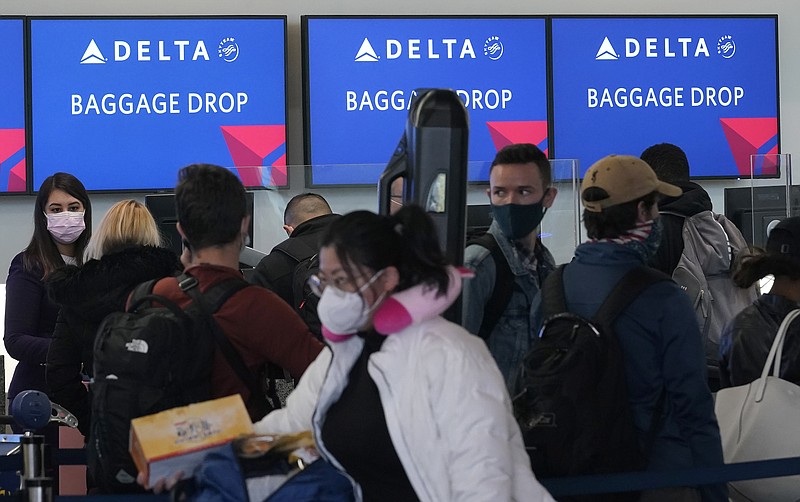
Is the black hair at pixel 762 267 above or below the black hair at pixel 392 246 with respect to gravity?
below

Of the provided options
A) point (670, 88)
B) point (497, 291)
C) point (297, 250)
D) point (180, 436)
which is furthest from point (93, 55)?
point (180, 436)

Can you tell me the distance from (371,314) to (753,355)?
1371 millimetres

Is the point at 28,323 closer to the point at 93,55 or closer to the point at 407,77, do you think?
the point at 93,55

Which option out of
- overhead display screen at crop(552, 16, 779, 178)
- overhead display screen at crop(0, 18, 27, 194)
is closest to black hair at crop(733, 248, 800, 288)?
overhead display screen at crop(552, 16, 779, 178)

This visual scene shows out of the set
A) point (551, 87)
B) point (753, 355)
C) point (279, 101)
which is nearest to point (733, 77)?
point (551, 87)

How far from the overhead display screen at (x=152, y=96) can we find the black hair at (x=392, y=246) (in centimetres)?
528

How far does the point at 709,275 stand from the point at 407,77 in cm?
351

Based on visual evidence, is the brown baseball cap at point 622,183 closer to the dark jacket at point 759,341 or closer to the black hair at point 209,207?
the dark jacket at point 759,341

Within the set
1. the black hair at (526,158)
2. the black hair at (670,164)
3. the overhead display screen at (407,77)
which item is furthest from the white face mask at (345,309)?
the overhead display screen at (407,77)

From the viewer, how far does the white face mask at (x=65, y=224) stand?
4215 mm

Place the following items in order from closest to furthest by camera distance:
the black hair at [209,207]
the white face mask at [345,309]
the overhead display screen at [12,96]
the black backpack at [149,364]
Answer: the white face mask at [345,309] → the black backpack at [149,364] → the black hair at [209,207] → the overhead display screen at [12,96]

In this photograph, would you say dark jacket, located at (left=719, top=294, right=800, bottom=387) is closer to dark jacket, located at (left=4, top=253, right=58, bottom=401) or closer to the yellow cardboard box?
the yellow cardboard box

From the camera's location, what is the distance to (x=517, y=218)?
294 cm

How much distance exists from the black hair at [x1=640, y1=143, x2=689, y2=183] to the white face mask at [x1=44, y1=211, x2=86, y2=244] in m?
2.21
